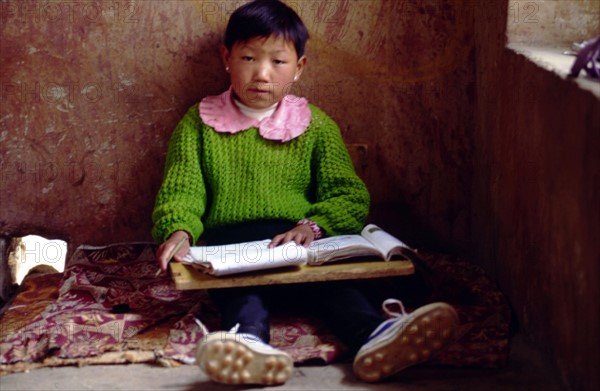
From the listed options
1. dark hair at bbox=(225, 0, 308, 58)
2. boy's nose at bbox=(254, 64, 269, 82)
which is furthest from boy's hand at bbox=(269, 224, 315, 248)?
dark hair at bbox=(225, 0, 308, 58)

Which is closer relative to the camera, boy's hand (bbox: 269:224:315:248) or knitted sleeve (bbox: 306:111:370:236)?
boy's hand (bbox: 269:224:315:248)

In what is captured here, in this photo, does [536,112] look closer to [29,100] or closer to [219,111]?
[219,111]

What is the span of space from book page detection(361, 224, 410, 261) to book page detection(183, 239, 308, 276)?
224mm

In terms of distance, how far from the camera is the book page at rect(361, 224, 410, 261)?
228cm

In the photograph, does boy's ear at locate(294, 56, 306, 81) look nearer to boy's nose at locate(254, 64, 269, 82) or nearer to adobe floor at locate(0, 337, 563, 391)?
boy's nose at locate(254, 64, 269, 82)

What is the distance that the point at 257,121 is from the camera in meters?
2.61

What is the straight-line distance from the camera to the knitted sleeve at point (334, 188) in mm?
2486

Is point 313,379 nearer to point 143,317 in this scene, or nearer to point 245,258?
point 245,258

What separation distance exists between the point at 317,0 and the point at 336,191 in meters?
0.69

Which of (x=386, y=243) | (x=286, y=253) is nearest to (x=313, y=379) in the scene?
(x=286, y=253)

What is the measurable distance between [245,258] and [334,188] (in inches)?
18.8

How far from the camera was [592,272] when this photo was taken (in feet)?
5.82

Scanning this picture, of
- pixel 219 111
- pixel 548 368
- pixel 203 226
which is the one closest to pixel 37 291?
pixel 203 226

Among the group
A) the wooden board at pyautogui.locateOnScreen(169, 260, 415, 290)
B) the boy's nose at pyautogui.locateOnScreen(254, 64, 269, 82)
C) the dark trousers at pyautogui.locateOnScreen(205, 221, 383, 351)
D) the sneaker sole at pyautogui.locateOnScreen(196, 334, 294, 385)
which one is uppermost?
the boy's nose at pyautogui.locateOnScreen(254, 64, 269, 82)
